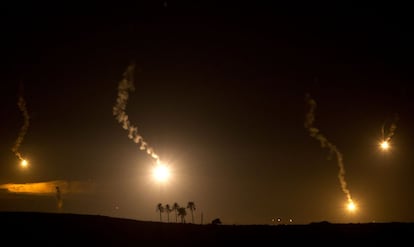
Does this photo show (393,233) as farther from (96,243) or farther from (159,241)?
(96,243)

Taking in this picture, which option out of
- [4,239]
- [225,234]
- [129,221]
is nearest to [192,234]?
[225,234]

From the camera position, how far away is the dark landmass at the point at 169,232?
65125 mm

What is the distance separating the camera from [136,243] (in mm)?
66625

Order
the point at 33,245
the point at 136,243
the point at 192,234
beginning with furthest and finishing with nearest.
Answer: the point at 192,234
the point at 136,243
the point at 33,245

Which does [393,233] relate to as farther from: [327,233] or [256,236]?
[256,236]

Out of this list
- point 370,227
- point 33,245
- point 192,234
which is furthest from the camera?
point 370,227

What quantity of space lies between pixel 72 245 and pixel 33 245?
4261 millimetres

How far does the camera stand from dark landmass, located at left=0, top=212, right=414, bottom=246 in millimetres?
65125

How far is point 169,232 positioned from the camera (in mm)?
71875

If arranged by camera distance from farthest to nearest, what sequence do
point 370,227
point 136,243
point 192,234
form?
point 370,227
point 192,234
point 136,243

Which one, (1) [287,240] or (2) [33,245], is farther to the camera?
(1) [287,240]

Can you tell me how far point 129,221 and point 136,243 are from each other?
8.88m

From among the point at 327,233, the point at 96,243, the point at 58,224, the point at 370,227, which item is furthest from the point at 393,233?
the point at 58,224

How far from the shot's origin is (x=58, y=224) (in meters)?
69.2
